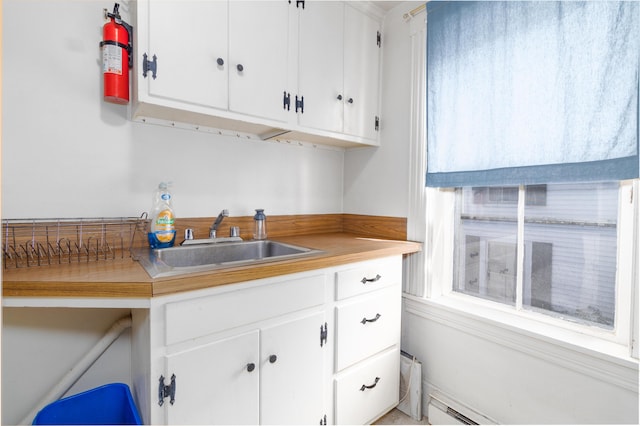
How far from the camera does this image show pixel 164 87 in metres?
1.39

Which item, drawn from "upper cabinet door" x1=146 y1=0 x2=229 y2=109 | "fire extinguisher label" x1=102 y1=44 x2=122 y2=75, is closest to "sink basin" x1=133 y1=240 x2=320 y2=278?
"upper cabinet door" x1=146 y1=0 x2=229 y2=109

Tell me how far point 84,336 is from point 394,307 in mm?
1461

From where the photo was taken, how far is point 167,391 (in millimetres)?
1104

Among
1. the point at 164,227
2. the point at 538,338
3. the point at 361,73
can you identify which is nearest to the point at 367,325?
→ the point at 538,338

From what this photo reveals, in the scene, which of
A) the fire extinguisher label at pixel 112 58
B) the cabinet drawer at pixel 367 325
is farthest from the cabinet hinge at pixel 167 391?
the fire extinguisher label at pixel 112 58

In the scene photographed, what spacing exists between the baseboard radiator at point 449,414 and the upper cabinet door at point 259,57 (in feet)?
5.53

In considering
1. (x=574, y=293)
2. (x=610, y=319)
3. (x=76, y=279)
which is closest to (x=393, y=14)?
(x=574, y=293)

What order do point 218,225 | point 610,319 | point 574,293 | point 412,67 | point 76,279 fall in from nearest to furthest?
point 76,279
point 610,319
point 574,293
point 218,225
point 412,67

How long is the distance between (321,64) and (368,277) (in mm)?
1165

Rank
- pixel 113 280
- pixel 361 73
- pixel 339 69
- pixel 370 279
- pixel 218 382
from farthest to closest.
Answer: pixel 361 73, pixel 339 69, pixel 370 279, pixel 218 382, pixel 113 280

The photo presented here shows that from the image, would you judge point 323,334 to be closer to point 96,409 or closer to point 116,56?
point 96,409

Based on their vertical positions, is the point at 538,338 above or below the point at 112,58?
below

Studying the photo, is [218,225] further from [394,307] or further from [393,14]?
[393,14]

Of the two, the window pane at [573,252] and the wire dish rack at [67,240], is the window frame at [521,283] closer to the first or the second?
the window pane at [573,252]
